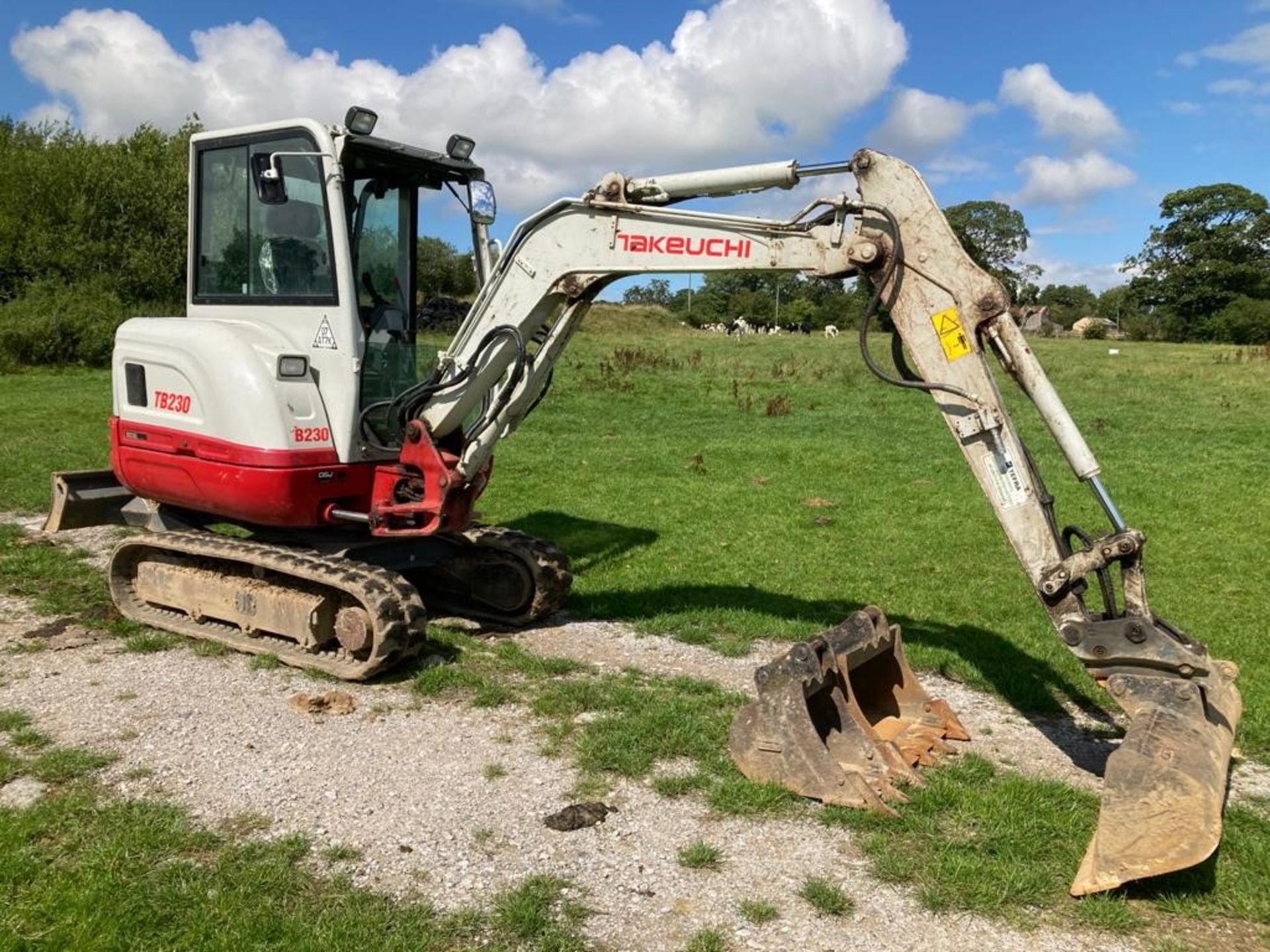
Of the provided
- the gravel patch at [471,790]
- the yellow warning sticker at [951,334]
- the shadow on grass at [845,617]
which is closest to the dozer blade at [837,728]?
the gravel patch at [471,790]

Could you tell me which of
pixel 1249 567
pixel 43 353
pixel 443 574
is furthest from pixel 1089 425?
pixel 43 353

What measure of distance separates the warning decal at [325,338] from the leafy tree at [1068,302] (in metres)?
102

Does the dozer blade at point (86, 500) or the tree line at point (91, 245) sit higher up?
the tree line at point (91, 245)

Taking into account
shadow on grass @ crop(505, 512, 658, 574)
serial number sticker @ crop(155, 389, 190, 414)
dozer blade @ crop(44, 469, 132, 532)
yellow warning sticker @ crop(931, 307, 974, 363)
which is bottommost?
shadow on grass @ crop(505, 512, 658, 574)

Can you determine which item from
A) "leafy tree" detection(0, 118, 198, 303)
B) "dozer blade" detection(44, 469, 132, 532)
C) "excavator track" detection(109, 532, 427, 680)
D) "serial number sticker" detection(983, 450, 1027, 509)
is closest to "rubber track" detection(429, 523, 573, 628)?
"excavator track" detection(109, 532, 427, 680)

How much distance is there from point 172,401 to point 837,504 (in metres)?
8.19

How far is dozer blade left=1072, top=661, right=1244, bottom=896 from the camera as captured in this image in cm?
416

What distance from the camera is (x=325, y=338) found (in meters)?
7.12

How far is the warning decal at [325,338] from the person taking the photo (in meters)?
7.10

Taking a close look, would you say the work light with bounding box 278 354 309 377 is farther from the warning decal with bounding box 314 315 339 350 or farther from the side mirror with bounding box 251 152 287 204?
the side mirror with bounding box 251 152 287 204

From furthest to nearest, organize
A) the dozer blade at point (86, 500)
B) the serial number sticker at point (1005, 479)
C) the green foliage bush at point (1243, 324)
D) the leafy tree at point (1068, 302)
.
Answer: the leafy tree at point (1068, 302), the green foliage bush at point (1243, 324), the dozer blade at point (86, 500), the serial number sticker at point (1005, 479)

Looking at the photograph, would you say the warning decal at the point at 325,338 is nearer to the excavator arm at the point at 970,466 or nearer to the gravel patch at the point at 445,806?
the excavator arm at the point at 970,466

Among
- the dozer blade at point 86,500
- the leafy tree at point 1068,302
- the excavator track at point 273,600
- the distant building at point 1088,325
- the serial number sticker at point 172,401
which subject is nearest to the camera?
the excavator track at point 273,600

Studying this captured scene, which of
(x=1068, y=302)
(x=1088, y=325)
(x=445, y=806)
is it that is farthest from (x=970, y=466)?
(x=1068, y=302)
